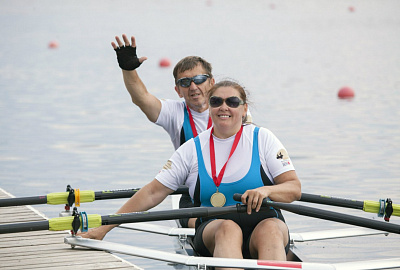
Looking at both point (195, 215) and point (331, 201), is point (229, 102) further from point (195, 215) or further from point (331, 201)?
point (331, 201)

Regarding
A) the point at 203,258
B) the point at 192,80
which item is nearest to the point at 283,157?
the point at 203,258

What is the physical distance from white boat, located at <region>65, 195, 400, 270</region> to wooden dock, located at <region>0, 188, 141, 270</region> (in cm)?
8

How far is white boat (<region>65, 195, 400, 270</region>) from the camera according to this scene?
385cm

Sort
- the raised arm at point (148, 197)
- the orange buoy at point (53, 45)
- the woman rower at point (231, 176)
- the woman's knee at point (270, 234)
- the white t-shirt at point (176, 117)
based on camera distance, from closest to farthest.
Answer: the woman's knee at point (270, 234) → the woman rower at point (231, 176) → the raised arm at point (148, 197) → the white t-shirt at point (176, 117) → the orange buoy at point (53, 45)

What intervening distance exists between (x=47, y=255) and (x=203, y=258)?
1144 mm

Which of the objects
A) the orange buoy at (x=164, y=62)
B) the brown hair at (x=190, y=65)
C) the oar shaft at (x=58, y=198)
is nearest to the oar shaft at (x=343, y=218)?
the oar shaft at (x=58, y=198)

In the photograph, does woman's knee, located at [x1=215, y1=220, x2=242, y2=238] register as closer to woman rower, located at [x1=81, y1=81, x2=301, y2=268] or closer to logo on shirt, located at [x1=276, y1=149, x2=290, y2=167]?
woman rower, located at [x1=81, y1=81, x2=301, y2=268]

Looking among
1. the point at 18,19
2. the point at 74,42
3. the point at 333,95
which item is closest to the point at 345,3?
the point at 18,19

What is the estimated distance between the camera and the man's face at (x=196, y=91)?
5.16 metres

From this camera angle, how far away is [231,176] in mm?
4199

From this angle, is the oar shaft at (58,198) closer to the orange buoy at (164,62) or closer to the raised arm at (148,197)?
the raised arm at (148,197)

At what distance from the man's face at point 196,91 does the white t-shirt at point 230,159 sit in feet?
2.79

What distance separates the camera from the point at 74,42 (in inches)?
1017

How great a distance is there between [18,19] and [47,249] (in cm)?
3319
